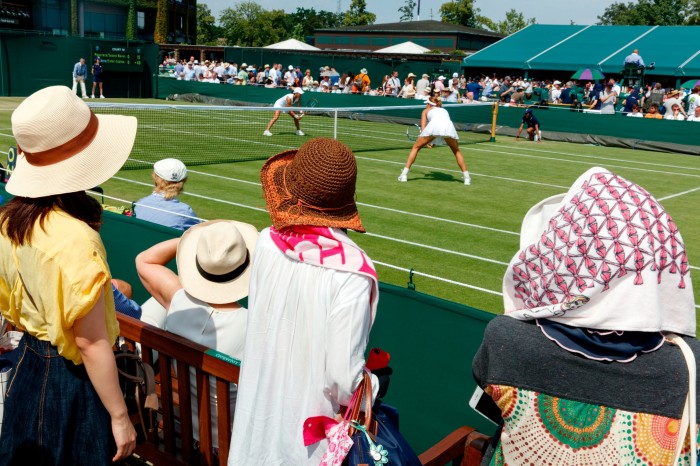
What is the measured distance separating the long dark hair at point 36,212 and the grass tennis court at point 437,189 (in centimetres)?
270

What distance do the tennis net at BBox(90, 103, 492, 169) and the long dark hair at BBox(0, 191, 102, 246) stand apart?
40.3 feet

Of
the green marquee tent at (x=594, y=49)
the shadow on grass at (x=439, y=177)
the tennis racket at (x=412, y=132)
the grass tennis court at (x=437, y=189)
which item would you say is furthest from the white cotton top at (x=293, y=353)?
the green marquee tent at (x=594, y=49)

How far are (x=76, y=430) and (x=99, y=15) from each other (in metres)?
44.4

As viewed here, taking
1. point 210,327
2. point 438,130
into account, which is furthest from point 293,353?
point 438,130

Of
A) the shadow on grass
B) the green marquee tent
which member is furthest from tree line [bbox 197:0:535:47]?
the shadow on grass

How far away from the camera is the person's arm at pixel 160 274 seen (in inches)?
183

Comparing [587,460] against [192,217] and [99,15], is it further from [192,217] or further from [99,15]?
[99,15]

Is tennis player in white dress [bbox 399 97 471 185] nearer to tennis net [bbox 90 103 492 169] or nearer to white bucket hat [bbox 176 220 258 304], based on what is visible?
tennis net [bbox 90 103 492 169]

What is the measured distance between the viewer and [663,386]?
207 centimetres

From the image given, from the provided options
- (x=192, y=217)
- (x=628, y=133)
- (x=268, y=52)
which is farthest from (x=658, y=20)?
(x=192, y=217)

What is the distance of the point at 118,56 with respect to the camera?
1334 inches

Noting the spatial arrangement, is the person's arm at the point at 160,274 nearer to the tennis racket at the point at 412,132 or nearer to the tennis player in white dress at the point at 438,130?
the tennis player in white dress at the point at 438,130

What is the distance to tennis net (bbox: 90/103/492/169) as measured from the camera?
670 inches

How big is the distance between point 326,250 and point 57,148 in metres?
1.09
